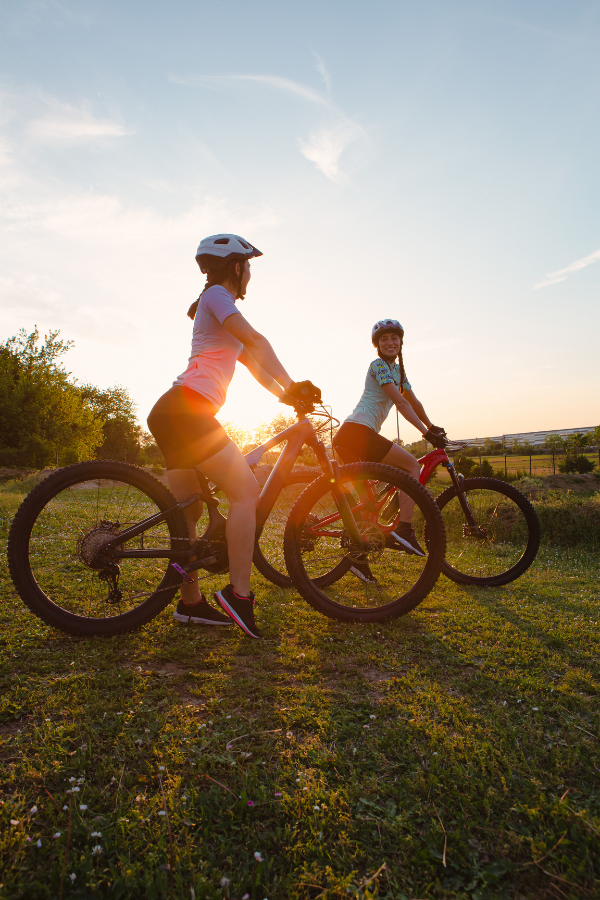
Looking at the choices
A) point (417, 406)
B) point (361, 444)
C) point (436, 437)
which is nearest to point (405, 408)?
point (417, 406)

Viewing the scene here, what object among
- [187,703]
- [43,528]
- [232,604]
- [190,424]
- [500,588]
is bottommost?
[500,588]

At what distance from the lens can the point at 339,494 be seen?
3.50 metres

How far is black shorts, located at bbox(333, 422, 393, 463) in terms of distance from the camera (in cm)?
457

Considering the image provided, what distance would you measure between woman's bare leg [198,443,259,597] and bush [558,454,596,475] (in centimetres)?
2779

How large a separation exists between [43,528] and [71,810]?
1.88 meters

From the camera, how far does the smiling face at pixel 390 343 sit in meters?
4.91

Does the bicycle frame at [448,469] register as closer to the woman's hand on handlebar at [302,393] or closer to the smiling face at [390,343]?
the smiling face at [390,343]

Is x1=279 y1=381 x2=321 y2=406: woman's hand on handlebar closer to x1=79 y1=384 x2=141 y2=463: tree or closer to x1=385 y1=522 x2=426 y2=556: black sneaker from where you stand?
x1=385 y1=522 x2=426 y2=556: black sneaker

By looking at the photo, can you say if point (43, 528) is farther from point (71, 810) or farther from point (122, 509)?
point (71, 810)

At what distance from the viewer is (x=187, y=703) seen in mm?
2125

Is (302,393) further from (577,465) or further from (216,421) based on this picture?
(577,465)

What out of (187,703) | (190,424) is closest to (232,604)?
(187,703)

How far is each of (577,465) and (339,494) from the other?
28494 millimetres

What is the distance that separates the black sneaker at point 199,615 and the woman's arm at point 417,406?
9.44 ft
